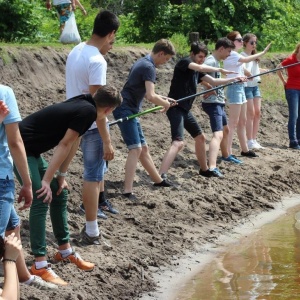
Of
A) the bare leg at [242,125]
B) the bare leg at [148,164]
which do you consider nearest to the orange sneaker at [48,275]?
the bare leg at [148,164]

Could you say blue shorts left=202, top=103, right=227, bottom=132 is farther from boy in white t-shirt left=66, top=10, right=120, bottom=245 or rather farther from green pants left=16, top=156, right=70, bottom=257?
green pants left=16, top=156, right=70, bottom=257

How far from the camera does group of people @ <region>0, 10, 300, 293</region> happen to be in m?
6.41

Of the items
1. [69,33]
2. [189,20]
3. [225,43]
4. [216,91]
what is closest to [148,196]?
[216,91]

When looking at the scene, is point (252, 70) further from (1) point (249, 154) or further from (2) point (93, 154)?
(2) point (93, 154)

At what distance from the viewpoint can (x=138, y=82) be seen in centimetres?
1001

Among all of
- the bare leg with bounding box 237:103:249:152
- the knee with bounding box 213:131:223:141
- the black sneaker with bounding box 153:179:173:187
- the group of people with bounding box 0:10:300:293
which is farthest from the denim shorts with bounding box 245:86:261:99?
the black sneaker with bounding box 153:179:173:187

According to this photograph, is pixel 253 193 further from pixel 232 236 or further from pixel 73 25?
pixel 73 25

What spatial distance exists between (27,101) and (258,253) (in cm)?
411

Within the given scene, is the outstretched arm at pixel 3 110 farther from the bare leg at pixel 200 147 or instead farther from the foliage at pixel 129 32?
the foliage at pixel 129 32

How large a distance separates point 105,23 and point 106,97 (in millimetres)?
997

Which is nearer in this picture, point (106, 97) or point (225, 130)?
point (106, 97)

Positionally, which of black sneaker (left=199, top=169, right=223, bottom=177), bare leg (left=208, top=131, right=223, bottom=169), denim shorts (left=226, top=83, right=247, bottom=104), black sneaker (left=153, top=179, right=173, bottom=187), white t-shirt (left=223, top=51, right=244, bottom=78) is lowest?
black sneaker (left=199, top=169, right=223, bottom=177)

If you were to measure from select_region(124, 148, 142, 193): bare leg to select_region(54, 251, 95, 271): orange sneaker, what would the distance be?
98.5 inches

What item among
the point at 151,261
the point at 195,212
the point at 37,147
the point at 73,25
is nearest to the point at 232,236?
the point at 195,212
